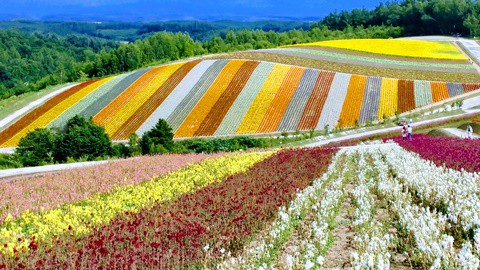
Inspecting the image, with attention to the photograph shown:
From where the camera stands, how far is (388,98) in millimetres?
59094

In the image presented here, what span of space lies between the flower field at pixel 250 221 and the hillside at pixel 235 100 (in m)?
34.0

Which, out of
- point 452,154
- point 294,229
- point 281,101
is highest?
point 294,229

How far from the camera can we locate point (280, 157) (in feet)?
76.3

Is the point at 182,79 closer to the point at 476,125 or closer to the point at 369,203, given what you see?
the point at 476,125

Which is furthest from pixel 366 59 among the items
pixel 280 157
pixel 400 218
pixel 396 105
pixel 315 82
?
pixel 400 218

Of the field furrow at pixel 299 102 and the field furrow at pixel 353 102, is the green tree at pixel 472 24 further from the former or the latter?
the field furrow at pixel 299 102

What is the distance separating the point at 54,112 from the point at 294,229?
5397 centimetres

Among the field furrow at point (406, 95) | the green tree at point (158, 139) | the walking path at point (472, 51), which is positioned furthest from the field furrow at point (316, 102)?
the walking path at point (472, 51)

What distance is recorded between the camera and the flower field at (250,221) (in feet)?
31.7

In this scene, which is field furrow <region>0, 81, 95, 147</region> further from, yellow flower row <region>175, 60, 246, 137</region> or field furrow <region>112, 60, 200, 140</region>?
yellow flower row <region>175, 60, 246, 137</region>

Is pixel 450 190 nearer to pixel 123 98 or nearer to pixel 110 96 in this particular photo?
pixel 123 98

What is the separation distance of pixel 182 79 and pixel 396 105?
83.5 feet

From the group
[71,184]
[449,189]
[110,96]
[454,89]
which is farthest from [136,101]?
[449,189]

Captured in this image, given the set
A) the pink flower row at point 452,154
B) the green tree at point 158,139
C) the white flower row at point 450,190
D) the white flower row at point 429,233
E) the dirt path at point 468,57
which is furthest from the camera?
the dirt path at point 468,57
